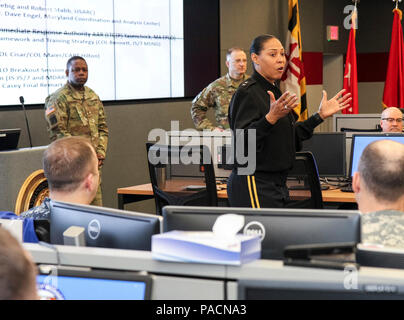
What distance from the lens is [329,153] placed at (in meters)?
4.84

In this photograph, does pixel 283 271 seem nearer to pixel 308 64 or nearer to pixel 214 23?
pixel 214 23

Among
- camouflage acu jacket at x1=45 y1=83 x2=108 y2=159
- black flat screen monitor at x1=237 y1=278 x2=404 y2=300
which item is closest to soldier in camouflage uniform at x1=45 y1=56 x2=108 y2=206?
camouflage acu jacket at x1=45 y1=83 x2=108 y2=159

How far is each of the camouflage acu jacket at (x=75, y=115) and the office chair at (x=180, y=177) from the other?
134cm

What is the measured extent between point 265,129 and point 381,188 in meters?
1.25

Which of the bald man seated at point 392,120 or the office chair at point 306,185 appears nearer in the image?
the office chair at point 306,185

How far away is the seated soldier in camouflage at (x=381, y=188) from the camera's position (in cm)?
185

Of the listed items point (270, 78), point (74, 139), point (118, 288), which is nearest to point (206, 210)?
point (118, 288)

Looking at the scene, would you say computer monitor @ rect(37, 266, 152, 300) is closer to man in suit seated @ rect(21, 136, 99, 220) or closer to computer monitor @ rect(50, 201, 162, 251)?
computer monitor @ rect(50, 201, 162, 251)

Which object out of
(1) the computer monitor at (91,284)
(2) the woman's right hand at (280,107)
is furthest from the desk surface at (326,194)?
(1) the computer monitor at (91,284)

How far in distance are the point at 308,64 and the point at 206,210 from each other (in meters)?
8.39

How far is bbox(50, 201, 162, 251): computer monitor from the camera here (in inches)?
63.4

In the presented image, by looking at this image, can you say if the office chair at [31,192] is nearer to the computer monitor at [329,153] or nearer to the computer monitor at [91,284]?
the computer monitor at [329,153]

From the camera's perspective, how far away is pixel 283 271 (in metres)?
1.22

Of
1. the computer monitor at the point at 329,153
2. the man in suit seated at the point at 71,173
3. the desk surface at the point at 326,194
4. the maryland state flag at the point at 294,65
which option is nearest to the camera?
the man in suit seated at the point at 71,173
